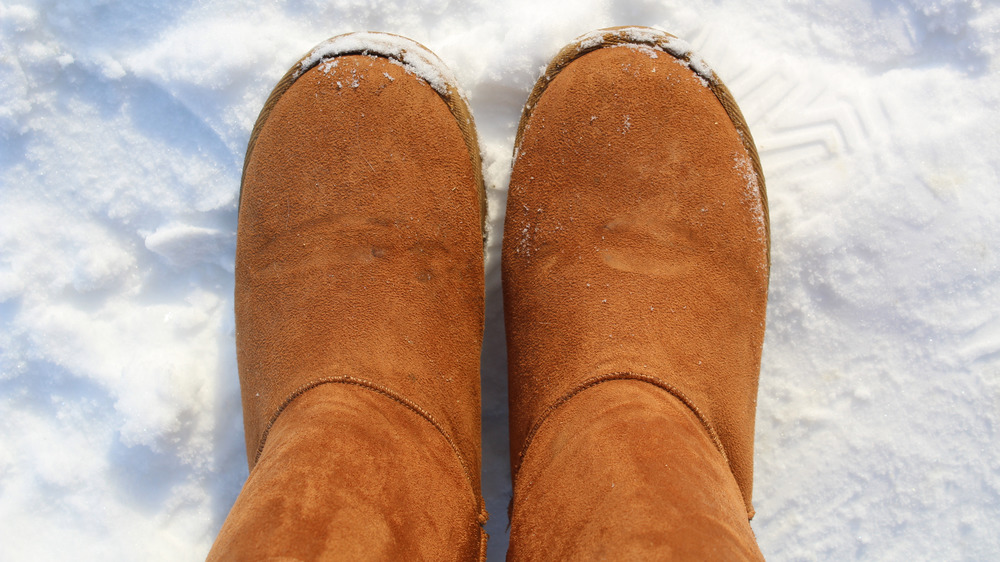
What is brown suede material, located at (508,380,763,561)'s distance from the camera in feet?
2.11

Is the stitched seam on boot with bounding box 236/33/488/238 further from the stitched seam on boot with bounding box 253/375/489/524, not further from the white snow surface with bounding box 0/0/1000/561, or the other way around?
the stitched seam on boot with bounding box 253/375/489/524

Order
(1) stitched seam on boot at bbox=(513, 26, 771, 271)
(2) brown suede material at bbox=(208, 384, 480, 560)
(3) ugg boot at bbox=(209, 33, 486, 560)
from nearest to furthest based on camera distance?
(2) brown suede material at bbox=(208, 384, 480, 560), (3) ugg boot at bbox=(209, 33, 486, 560), (1) stitched seam on boot at bbox=(513, 26, 771, 271)

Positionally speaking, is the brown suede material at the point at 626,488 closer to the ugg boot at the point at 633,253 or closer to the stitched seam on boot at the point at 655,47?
the ugg boot at the point at 633,253

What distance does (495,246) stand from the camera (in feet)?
3.74

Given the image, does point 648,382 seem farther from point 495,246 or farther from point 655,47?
point 655,47

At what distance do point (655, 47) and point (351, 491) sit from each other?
2.60 ft

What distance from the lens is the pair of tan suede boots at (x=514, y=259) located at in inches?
34.2

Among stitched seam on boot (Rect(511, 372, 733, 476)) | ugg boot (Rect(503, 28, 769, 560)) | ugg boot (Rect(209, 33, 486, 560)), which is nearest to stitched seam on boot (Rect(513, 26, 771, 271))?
ugg boot (Rect(503, 28, 769, 560))

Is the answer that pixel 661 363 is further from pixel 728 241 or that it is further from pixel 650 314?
pixel 728 241

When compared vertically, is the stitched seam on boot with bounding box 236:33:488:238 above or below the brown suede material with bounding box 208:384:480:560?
above

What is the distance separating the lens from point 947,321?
113cm

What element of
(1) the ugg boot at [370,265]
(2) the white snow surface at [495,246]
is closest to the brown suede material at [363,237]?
(1) the ugg boot at [370,265]

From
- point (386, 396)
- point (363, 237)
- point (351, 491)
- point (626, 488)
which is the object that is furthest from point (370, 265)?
point (626, 488)

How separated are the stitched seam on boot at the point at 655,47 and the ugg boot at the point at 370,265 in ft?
0.45
